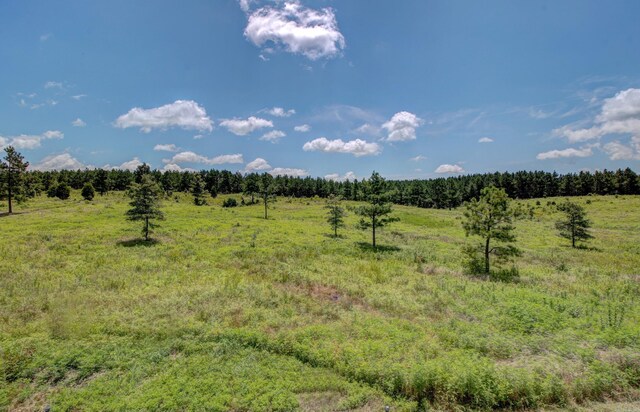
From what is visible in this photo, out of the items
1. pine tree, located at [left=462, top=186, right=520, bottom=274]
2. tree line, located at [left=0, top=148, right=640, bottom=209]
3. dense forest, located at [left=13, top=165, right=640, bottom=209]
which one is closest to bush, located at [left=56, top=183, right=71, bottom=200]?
tree line, located at [left=0, top=148, right=640, bottom=209]

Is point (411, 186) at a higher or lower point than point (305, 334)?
higher

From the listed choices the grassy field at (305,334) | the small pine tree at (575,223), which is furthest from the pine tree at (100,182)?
the small pine tree at (575,223)

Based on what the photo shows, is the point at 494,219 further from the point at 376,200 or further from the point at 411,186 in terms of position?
the point at 411,186

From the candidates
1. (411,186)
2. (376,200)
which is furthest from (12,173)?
(411,186)

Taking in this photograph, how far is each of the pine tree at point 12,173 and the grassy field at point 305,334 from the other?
35943 millimetres

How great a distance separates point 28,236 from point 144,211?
1192 cm

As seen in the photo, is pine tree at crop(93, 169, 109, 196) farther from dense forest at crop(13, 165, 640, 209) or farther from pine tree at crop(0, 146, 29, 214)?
pine tree at crop(0, 146, 29, 214)

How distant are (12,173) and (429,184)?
132063 mm

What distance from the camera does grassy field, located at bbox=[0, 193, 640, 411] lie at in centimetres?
977

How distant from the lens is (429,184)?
5271 inches

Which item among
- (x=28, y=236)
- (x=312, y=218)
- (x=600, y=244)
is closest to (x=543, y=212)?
(x=600, y=244)

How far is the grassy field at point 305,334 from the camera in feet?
32.0

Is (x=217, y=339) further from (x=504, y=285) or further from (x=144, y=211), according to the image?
(x=144, y=211)

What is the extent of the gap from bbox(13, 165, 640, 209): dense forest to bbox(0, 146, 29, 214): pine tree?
42.8 metres
